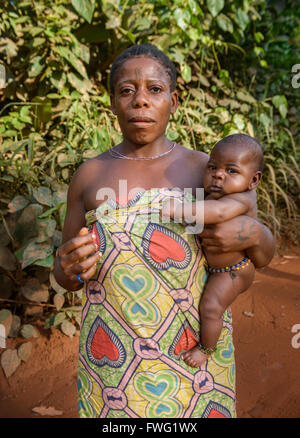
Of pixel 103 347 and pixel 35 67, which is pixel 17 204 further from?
pixel 35 67

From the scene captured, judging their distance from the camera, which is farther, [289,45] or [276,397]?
[289,45]

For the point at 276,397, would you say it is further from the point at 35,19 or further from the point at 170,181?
the point at 35,19

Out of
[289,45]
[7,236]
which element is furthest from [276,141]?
[7,236]

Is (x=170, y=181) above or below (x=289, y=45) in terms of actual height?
below

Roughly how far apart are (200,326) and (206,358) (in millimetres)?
109

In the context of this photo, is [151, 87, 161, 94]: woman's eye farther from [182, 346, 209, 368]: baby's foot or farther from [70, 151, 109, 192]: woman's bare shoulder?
[182, 346, 209, 368]: baby's foot

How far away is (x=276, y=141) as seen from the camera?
4367mm

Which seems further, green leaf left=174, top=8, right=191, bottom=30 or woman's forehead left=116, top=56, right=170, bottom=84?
green leaf left=174, top=8, right=191, bottom=30

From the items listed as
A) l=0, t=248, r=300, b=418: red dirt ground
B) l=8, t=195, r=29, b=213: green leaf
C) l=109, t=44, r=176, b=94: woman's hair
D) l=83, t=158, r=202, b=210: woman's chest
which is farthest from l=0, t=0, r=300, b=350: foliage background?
l=109, t=44, r=176, b=94: woman's hair

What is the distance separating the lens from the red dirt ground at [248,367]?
7.24 feet

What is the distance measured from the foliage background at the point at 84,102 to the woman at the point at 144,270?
1117 millimetres

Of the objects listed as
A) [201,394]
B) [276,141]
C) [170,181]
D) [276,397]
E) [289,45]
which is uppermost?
[289,45]

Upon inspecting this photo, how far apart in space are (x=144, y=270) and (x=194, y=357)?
13.2 inches

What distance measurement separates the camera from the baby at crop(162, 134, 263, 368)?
121 cm
